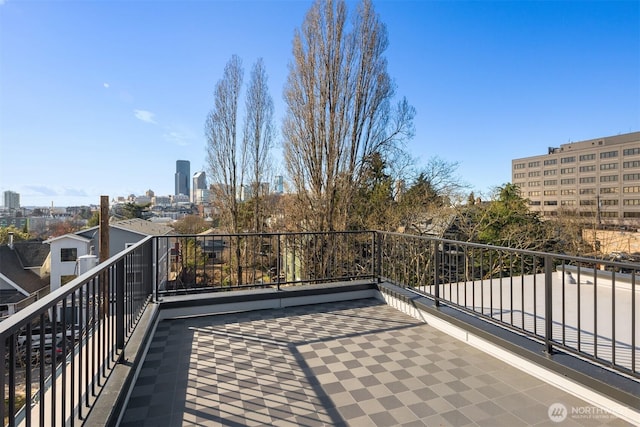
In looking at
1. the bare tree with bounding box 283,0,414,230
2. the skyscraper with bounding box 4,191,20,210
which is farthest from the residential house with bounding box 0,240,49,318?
the bare tree with bounding box 283,0,414,230

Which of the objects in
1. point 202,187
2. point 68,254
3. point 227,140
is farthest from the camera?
point 68,254

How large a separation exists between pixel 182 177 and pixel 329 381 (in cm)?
6606

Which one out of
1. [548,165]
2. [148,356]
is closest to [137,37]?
[148,356]

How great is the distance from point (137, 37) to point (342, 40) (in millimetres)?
5100

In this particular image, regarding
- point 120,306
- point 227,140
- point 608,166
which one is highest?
point 608,166

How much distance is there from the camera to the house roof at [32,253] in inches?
747

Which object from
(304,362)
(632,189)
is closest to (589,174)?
(632,189)

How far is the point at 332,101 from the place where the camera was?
8812mm

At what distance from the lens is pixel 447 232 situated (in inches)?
414

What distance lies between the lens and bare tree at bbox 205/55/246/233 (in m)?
12.6

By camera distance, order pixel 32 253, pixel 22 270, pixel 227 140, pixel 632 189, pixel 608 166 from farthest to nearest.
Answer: pixel 608 166 → pixel 632 189 → pixel 32 253 → pixel 22 270 → pixel 227 140

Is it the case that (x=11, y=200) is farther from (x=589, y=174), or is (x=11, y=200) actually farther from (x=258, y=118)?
(x=589, y=174)

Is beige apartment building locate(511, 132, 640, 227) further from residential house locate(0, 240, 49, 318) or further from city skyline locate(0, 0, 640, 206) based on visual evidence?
residential house locate(0, 240, 49, 318)

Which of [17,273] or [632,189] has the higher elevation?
[632,189]
